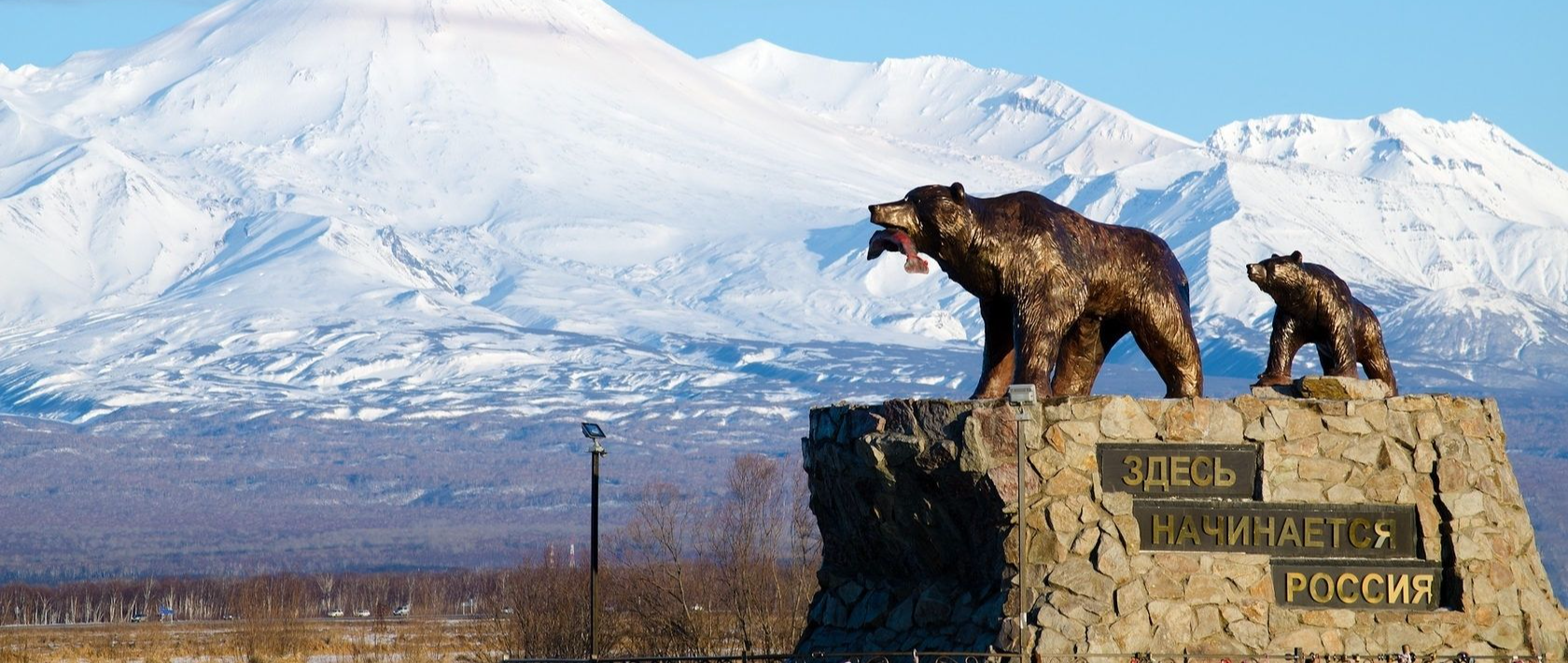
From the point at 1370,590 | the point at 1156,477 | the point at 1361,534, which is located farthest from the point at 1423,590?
the point at 1156,477

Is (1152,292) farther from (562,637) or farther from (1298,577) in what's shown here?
(562,637)

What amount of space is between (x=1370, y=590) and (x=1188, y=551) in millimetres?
1602

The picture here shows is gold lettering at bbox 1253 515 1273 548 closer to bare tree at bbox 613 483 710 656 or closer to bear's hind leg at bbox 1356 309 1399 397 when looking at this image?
bear's hind leg at bbox 1356 309 1399 397

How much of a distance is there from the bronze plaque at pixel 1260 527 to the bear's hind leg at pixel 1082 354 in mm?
2388

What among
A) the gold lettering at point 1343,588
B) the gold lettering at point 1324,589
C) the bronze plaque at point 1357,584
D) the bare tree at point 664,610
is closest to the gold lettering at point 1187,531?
the bronze plaque at point 1357,584

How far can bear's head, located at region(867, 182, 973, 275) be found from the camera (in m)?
23.3

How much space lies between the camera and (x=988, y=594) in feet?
73.0

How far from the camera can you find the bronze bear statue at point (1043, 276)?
23188 millimetres

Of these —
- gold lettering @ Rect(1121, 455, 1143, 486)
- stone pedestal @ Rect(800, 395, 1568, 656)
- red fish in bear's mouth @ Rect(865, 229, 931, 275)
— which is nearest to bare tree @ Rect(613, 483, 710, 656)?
red fish in bear's mouth @ Rect(865, 229, 931, 275)

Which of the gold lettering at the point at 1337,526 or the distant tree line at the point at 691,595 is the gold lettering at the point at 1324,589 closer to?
the gold lettering at the point at 1337,526

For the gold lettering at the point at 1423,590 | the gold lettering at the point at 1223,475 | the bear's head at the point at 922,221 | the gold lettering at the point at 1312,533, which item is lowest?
the gold lettering at the point at 1423,590

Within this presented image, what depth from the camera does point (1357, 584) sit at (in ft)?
72.4

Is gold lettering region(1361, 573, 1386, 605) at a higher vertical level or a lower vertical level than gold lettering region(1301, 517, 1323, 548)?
lower

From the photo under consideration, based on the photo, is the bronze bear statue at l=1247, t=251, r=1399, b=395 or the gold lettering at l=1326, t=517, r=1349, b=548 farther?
the bronze bear statue at l=1247, t=251, r=1399, b=395
